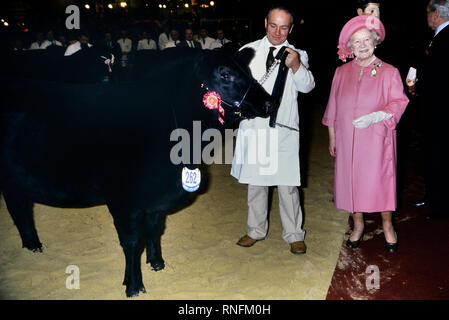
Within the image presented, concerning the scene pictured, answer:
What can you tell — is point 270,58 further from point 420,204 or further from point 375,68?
point 420,204

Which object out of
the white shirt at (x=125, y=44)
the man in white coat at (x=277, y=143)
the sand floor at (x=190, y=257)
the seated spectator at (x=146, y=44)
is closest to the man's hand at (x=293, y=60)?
the man in white coat at (x=277, y=143)

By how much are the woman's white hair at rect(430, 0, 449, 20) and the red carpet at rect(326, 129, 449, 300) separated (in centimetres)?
242

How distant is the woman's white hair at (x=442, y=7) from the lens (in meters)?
3.86

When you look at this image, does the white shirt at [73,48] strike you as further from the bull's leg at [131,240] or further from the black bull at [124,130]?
the bull's leg at [131,240]

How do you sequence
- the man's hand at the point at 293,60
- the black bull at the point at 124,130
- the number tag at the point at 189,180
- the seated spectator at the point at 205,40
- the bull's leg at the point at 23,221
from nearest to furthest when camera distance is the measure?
the black bull at the point at 124,130 < the number tag at the point at 189,180 < the man's hand at the point at 293,60 < the bull's leg at the point at 23,221 < the seated spectator at the point at 205,40

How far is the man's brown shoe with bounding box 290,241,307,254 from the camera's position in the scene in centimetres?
352

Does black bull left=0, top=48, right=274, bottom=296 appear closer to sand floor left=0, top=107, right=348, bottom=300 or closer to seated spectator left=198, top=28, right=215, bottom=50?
sand floor left=0, top=107, right=348, bottom=300

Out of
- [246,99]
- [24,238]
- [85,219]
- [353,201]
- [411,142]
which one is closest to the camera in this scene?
[246,99]

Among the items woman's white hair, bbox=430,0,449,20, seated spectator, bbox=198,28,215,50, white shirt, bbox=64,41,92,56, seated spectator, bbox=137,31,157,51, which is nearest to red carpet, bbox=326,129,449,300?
woman's white hair, bbox=430,0,449,20

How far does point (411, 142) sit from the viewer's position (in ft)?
25.2

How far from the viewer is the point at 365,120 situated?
9.82 feet
